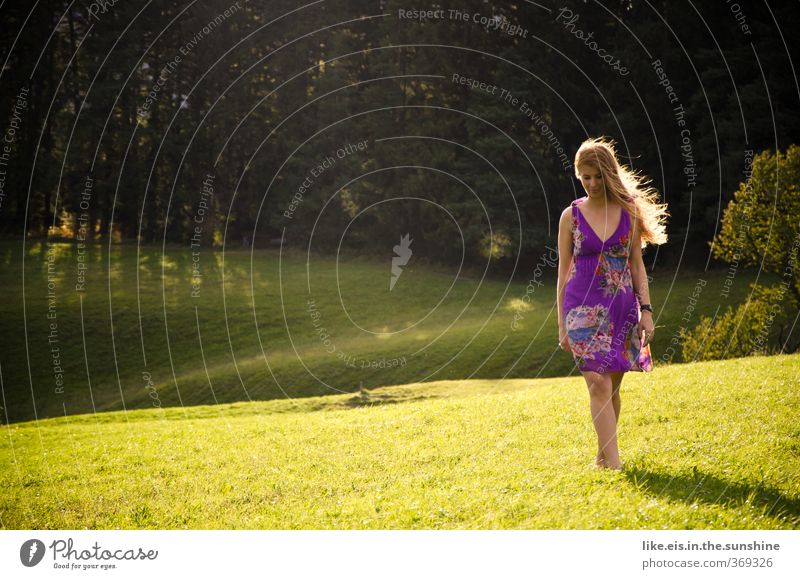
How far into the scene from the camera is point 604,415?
6.80m

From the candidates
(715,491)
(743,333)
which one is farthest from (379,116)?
(715,491)

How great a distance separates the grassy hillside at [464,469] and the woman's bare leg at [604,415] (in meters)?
0.25

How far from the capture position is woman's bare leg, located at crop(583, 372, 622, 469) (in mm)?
6809

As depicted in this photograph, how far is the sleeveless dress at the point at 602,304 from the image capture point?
274 inches

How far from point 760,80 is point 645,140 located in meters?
7.37

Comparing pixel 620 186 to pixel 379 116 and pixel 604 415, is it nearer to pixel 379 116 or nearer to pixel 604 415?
pixel 604 415

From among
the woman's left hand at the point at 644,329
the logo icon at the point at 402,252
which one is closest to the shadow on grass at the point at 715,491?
the woman's left hand at the point at 644,329


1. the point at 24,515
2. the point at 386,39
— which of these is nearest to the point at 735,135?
the point at 386,39

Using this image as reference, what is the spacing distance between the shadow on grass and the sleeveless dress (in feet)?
3.87

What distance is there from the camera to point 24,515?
815 centimetres
